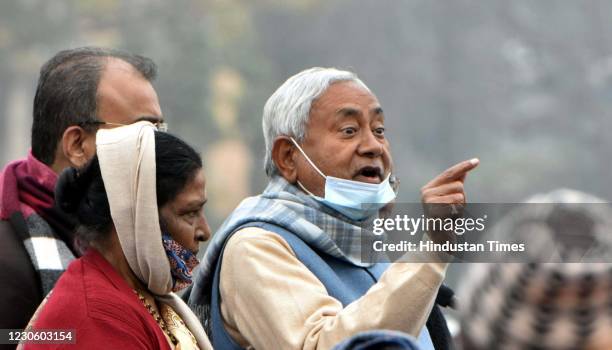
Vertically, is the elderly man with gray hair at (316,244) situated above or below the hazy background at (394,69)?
above

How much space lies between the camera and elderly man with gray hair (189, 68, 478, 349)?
3.99 meters

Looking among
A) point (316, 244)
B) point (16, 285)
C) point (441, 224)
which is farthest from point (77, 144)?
point (441, 224)

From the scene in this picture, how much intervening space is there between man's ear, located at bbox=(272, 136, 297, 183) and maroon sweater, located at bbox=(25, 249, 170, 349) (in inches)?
33.5

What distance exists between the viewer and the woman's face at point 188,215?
4145 millimetres

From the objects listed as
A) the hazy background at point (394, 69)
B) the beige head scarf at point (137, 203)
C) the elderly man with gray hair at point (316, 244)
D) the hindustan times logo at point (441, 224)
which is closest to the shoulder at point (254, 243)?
the elderly man with gray hair at point (316, 244)

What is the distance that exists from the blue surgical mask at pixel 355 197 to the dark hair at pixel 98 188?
1.80 feet

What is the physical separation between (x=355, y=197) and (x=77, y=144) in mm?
886

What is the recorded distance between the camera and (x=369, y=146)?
463cm

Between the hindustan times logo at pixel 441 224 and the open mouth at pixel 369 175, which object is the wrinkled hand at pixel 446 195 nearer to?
the hindustan times logo at pixel 441 224

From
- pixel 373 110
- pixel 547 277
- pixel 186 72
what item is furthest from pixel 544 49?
pixel 547 277

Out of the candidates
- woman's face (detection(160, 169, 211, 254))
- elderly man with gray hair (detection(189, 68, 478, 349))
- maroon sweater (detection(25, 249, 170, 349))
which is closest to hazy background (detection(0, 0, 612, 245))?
elderly man with gray hair (detection(189, 68, 478, 349))

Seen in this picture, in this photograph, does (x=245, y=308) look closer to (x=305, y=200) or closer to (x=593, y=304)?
(x=305, y=200)

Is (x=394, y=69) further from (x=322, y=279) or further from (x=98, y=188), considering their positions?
(x=98, y=188)

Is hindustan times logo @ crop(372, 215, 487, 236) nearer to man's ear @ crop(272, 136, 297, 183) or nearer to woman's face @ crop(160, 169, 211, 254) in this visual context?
man's ear @ crop(272, 136, 297, 183)
